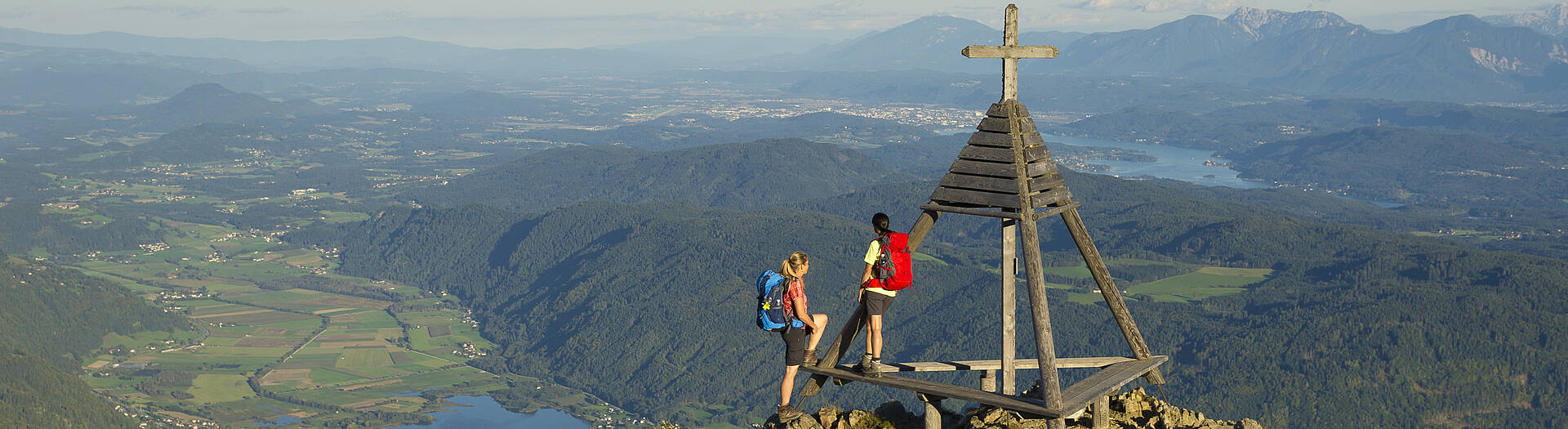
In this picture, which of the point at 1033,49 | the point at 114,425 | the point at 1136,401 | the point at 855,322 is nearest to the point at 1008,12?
the point at 1033,49

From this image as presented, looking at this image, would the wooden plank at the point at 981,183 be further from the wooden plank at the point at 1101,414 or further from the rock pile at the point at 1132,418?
the wooden plank at the point at 1101,414

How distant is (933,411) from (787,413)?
2.83m

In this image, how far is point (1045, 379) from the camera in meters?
22.1

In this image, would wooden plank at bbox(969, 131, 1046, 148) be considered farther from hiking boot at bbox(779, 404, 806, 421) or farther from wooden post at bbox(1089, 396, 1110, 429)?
hiking boot at bbox(779, 404, 806, 421)

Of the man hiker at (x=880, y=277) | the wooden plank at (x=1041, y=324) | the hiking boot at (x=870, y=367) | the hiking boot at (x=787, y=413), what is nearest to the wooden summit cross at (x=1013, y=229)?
the wooden plank at (x=1041, y=324)

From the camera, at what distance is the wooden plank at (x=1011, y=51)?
76.9ft

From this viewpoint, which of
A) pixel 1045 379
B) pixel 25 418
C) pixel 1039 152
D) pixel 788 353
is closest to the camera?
pixel 1045 379

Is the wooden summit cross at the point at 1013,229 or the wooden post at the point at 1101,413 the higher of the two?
the wooden summit cross at the point at 1013,229

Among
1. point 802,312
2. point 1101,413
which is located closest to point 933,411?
point 802,312

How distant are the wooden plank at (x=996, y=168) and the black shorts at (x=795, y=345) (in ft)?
14.3

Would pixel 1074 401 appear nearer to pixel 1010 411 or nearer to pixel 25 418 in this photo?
pixel 1010 411

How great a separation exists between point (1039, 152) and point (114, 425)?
683ft

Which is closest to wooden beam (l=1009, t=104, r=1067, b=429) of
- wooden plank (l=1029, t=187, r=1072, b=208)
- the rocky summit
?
wooden plank (l=1029, t=187, r=1072, b=208)

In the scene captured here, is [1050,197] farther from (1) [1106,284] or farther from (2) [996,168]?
(1) [1106,284]
